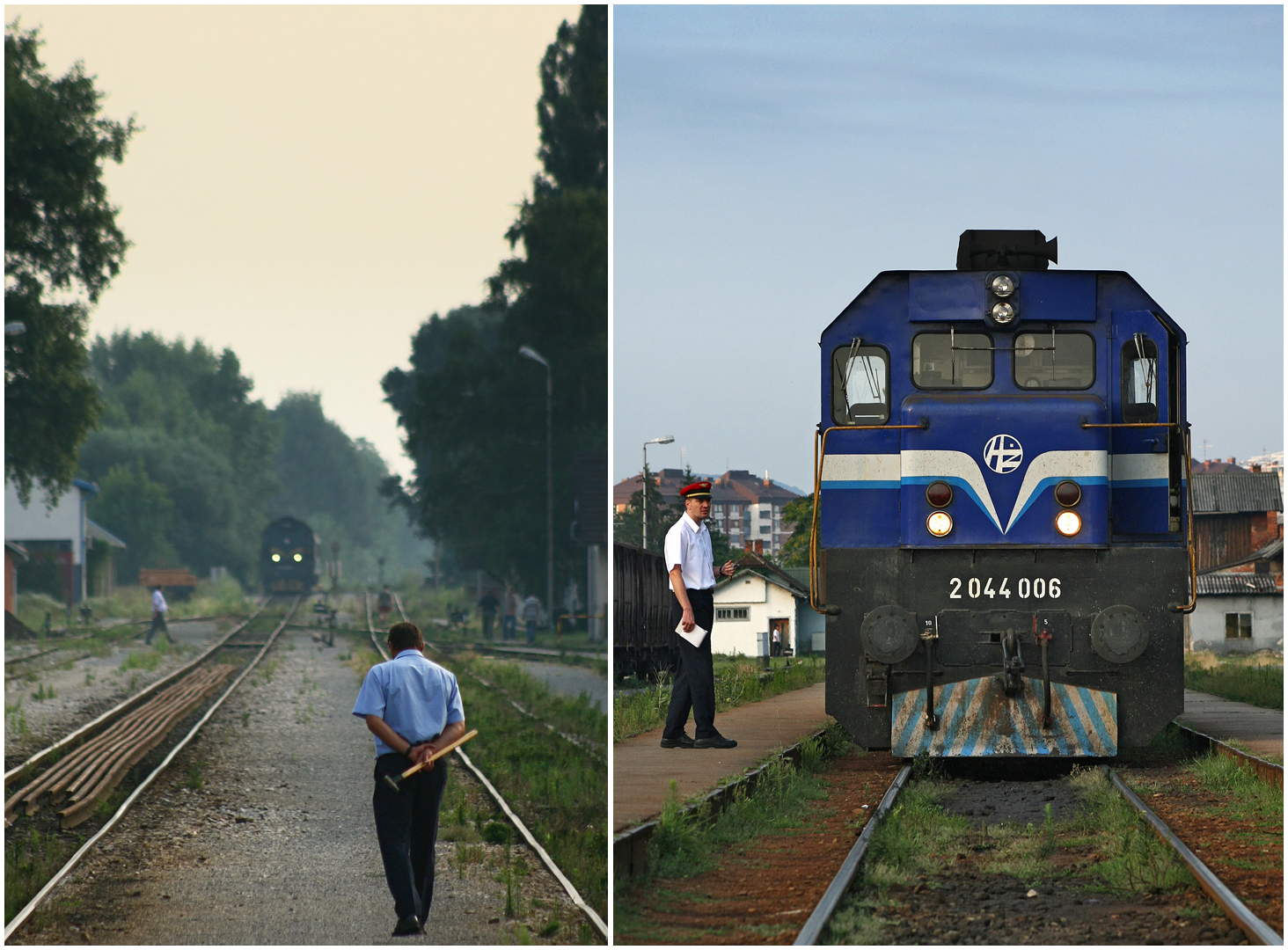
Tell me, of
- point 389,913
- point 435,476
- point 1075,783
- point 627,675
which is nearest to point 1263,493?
point 627,675

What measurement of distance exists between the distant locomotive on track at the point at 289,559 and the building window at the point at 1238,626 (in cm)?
3315

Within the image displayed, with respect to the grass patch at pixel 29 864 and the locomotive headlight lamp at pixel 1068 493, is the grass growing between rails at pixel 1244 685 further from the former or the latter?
the grass patch at pixel 29 864

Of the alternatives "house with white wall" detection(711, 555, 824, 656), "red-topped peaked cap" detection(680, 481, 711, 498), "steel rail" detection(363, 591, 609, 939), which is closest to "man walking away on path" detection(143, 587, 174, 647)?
"steel rail" detection(363, 591, 609, 939)

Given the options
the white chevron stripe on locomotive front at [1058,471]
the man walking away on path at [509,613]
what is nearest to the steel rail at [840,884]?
the white chevron stripe on locomotive front at [1058,471]

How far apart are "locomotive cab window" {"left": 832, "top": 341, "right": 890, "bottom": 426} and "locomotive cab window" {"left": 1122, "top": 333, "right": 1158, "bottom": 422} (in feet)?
5.53

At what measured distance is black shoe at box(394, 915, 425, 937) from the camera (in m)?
5.54

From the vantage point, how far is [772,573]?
4791 centimetres

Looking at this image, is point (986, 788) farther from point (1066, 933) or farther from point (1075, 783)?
point (1066, 933)

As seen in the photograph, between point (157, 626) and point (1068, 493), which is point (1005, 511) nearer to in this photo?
point (1068, 493)

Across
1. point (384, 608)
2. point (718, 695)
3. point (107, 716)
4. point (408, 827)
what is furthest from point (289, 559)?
point (408, 827)

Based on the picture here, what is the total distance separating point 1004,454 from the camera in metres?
8.90

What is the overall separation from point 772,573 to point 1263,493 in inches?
941

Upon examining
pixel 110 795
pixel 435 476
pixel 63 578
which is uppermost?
pixel 435 476

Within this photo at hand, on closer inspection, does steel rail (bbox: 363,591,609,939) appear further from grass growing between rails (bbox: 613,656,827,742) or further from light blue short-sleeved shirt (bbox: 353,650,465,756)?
light blue short-sleeved shirt (bbox: 353,650,465,756)
